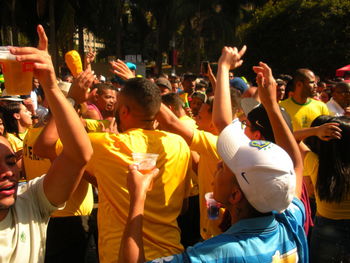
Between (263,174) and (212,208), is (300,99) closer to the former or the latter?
(212,208)

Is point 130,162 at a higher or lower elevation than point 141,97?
lower

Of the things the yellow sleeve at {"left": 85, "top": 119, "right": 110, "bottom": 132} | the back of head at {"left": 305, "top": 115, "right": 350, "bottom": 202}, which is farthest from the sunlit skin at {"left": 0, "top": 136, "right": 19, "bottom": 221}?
the back of head at {"left": 305, "top": 115, "right": 350, "bottom": 202}

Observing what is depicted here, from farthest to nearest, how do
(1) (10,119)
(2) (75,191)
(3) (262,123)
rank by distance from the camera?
(1) (10,119) < (2) (75,191) < (3) (262,123)

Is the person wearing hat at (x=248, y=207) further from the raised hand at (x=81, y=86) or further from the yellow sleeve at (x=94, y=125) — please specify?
the yellow sleeve at (x=94, y=125)

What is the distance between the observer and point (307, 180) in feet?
12.6

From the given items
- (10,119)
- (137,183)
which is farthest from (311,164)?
(10,119)

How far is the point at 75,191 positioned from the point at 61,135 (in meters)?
1.53

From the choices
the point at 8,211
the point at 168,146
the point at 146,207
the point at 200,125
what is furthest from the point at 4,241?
the point at 200,125

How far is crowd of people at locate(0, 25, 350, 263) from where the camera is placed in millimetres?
1709

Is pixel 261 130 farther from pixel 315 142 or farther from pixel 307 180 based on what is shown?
pixel 307 180

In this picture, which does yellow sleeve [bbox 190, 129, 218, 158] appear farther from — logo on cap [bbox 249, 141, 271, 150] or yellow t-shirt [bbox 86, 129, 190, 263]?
Result: logo on cap [bbox 249, 141, 271, 150]

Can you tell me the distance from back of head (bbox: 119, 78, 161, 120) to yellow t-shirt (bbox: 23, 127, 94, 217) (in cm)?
100

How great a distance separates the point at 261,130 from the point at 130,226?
128 cm

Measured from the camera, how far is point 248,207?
176cm
